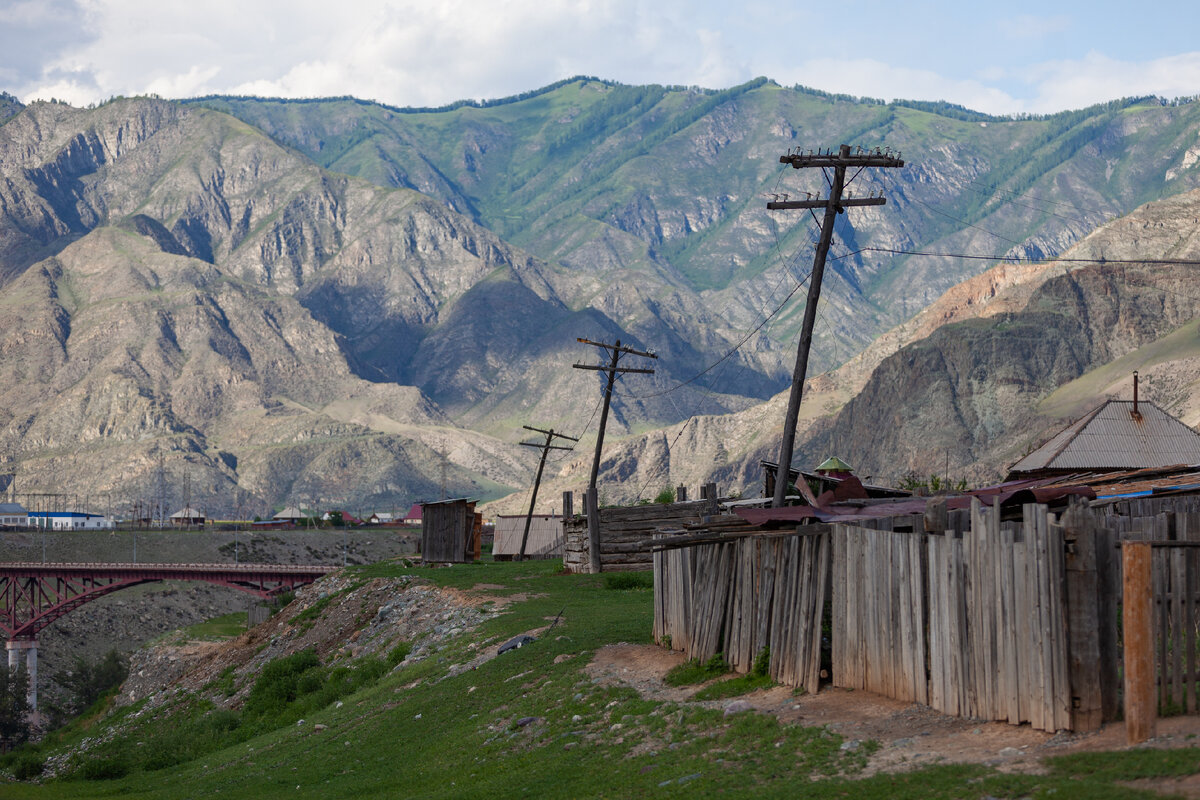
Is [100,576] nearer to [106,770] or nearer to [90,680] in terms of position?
[90,680]

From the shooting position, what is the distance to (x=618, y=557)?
4372 cm

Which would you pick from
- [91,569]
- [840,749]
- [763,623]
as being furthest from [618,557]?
[91,569]

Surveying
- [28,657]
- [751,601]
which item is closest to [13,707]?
[28,657]

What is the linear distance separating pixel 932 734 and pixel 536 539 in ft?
197

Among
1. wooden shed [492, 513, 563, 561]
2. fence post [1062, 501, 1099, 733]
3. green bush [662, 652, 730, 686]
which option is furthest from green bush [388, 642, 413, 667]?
wooden shed [492, 513, 563, 561]

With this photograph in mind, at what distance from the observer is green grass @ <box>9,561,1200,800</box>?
490 inches

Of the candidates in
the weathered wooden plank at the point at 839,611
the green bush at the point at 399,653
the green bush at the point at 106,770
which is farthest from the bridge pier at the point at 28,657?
the weathered wooden plank at the point at 839,611

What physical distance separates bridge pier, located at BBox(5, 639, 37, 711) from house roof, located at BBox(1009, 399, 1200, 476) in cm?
7942

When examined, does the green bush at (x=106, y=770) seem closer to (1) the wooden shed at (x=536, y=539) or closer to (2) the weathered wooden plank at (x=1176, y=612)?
(2) the weathered wooden plank at (x=1176, y=612)

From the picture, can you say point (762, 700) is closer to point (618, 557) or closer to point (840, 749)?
point (840, 749)

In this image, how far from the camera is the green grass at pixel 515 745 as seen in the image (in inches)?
490

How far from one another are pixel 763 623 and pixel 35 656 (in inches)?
3698

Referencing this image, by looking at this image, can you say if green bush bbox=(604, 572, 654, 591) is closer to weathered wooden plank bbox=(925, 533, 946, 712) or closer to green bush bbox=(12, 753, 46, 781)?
green bush bbox=(12, 753, 46, 781)

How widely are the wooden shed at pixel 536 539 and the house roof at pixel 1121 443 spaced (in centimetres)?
3458
